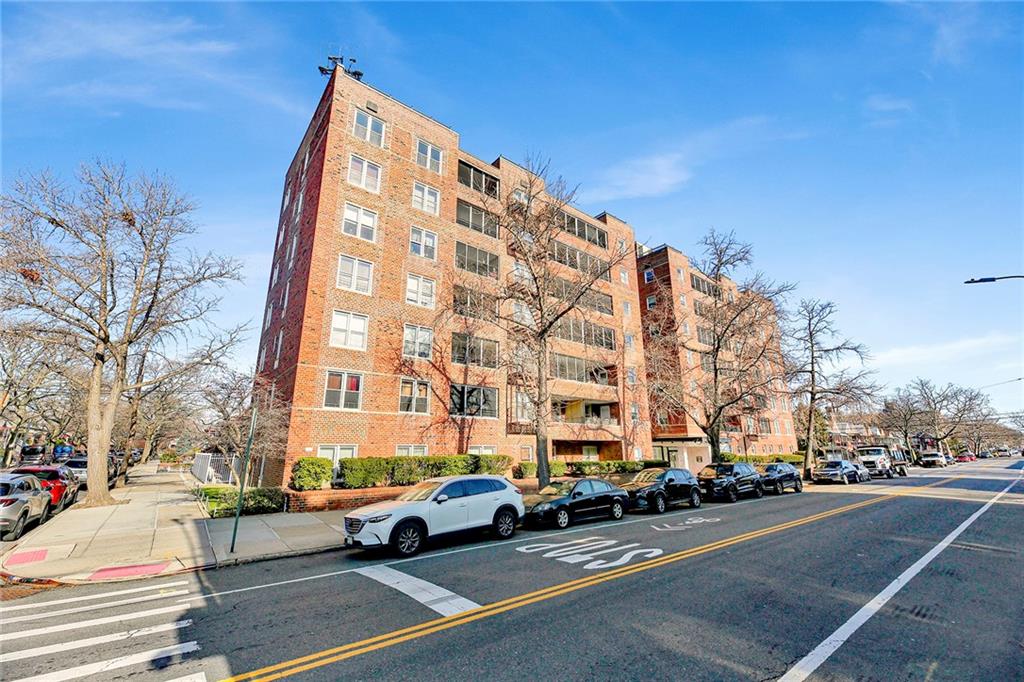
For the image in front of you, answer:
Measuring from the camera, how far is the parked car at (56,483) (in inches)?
662

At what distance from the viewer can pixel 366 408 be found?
21.1 meters

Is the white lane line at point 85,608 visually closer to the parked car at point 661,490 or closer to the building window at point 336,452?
the building window at point 336,452

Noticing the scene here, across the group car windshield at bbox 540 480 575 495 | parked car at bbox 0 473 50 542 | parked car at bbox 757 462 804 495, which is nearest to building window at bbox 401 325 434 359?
car windshield at bbox 540 480 575 495

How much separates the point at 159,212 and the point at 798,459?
54324 mm

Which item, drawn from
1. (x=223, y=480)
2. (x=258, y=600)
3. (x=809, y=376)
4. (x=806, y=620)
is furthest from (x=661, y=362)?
(x=223, y=480)

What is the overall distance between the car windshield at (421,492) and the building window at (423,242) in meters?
16.3

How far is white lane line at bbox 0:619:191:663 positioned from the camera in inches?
197

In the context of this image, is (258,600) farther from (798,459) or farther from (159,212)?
(798,459)

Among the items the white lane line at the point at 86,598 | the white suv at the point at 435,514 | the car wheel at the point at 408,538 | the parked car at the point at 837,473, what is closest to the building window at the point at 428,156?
the white suv at the point at 435,514

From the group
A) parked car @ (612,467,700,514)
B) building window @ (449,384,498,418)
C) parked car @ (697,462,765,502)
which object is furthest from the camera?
building window @ (449,384,498,418)

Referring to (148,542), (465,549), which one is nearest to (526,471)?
(465,549)

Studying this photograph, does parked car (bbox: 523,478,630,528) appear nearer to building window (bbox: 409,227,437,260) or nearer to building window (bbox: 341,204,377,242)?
building window (bbox: 409,227,437,260)

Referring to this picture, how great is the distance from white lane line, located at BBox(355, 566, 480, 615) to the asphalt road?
44 millimetres

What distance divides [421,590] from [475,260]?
22.7 metres
